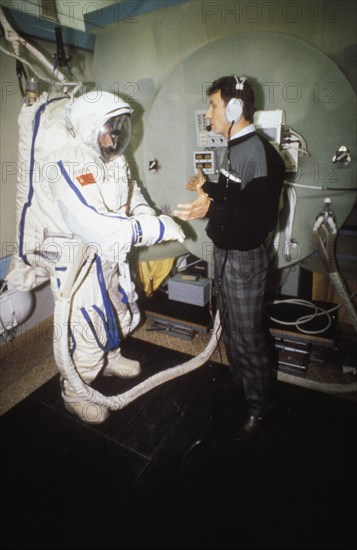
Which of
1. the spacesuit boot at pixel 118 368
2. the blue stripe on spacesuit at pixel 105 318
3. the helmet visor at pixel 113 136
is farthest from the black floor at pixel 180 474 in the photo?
the helmet visor at pixel 113 136

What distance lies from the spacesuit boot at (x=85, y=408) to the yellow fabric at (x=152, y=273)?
4.09ft

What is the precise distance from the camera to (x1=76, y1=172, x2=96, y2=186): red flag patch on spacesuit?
1495 mm

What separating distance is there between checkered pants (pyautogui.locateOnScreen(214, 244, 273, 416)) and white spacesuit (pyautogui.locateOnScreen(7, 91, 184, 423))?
333 millimetres

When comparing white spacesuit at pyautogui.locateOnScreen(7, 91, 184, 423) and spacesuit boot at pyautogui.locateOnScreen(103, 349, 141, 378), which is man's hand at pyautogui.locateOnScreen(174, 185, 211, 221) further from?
spacesuit boot at pyautogui.locateOnScreen(103, 349, 141, 378)

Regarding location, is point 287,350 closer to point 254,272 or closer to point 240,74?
point 254,272

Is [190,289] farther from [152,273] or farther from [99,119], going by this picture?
[99,119]

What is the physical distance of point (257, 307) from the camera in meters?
1.72

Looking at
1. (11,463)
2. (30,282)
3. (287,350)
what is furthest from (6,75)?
(287,350)

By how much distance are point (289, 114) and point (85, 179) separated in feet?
4.14

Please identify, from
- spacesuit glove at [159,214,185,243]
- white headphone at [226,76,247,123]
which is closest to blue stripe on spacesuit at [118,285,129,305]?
spacesuit glove at [159,214,185,243]

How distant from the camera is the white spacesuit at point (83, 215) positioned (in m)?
1.50

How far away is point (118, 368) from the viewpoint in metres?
2.27

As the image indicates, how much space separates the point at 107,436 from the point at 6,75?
7.76 ft

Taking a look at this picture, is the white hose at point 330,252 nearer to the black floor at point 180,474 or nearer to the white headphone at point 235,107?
the black floor at point 180,474
